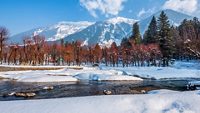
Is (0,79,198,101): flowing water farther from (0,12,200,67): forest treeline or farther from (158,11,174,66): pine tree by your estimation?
(158,11,174,66): pine tree

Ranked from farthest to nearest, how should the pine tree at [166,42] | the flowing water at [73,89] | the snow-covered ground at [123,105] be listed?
Answer: the pine tree at [166,42], the flowing water at [73,89], the snow-covered ground at [123,105]

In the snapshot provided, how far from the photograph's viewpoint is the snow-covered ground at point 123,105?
16109 mm

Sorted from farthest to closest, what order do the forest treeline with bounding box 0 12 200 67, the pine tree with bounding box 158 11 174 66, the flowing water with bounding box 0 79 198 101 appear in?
the forest treeline with bounding box 0 12 200 67 → the pine tree with bounding box 158 11 174 66 → the flowing water with bounding box 0 79 198 101

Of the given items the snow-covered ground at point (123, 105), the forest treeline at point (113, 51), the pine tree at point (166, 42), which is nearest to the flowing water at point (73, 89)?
the snow-covered ground at point (123, 105)

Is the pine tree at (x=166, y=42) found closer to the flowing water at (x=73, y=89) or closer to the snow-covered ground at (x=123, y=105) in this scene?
the flowing water at (x=73, y=89)

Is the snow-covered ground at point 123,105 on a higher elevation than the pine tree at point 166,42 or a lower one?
lower

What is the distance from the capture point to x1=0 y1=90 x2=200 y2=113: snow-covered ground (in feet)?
52.9

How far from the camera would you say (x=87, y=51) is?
119000mm

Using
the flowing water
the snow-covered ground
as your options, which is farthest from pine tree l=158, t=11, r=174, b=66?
the snow-covered ground

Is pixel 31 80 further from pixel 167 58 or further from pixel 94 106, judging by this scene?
pixel 167 58

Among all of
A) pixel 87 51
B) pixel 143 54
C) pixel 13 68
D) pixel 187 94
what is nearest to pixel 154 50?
pixel 143 54

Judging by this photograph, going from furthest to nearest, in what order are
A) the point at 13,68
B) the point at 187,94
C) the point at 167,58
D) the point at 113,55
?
1. the point at 113,55
2. the point at 167,58
3. the point at 13,68
4. the point at 187,94

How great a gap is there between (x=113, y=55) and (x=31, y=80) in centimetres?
5823

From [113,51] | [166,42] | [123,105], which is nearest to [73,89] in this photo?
[123,105]
